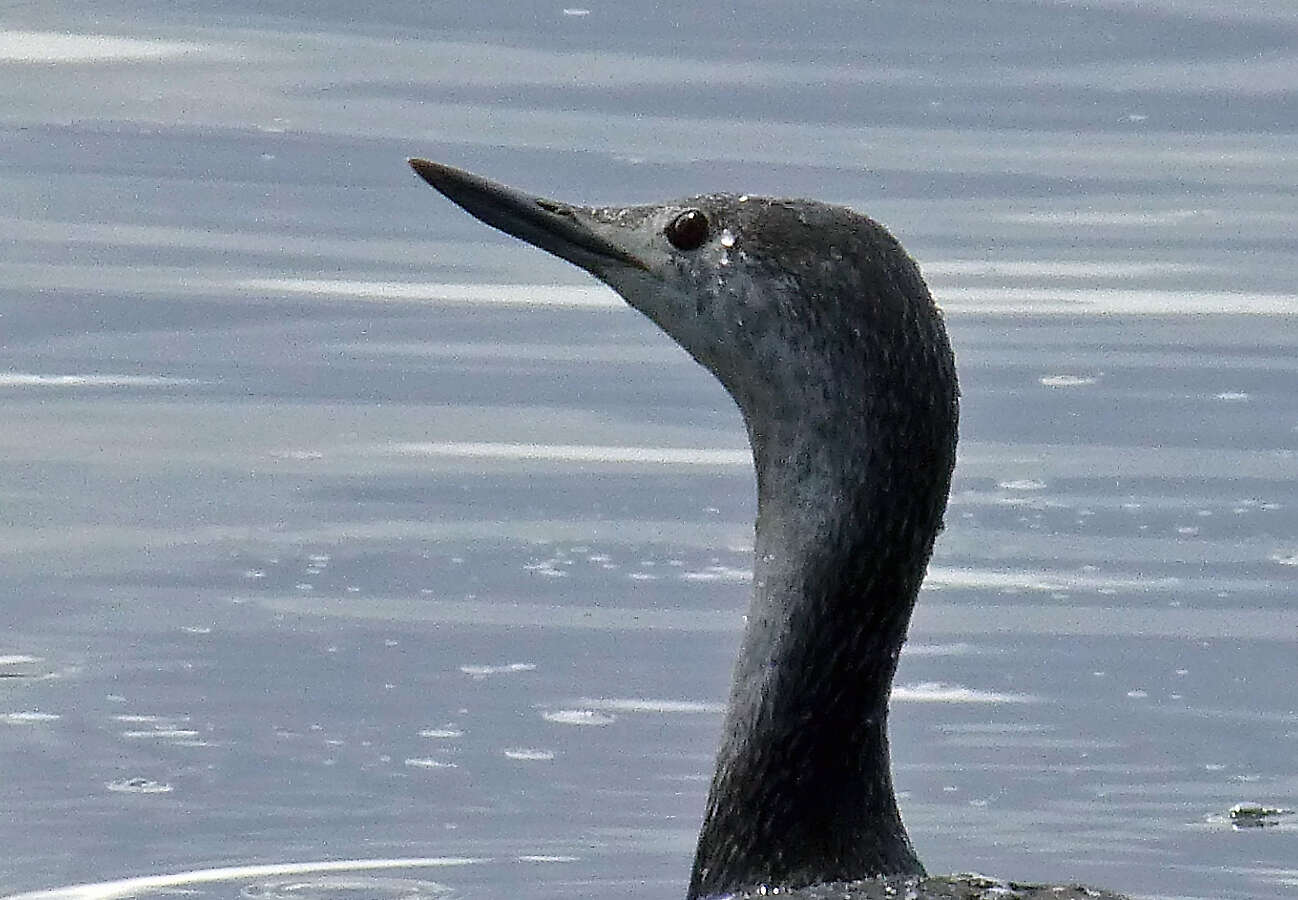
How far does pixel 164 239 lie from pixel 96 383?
1.55 metres

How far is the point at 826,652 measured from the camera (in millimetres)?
6082

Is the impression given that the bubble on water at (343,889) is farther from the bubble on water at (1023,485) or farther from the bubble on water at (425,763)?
the bubble on water at (1023,485)

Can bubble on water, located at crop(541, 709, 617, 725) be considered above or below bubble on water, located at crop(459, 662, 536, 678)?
below

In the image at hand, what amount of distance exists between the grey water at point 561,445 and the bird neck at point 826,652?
1062 millimetres

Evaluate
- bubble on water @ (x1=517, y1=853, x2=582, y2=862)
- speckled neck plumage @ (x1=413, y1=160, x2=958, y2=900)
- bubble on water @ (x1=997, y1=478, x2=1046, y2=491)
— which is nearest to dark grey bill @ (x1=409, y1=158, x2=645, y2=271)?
speckled neck plumage @ (x1=413, y1=160, x2=958, y2=900)

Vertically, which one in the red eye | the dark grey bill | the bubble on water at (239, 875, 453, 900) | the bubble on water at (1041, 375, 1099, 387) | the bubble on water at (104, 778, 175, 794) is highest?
the bubble on water at (1041, 375, 1099, 387)

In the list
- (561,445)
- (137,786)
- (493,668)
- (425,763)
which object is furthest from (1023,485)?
(137,786)

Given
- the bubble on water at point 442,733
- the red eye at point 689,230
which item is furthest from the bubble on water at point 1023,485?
the red eye at point 689,230

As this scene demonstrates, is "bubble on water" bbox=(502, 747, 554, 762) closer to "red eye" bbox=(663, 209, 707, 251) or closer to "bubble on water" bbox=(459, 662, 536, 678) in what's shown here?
"bubble on water" bbox=(459, 662, 536, 678)

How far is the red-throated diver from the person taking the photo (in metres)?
5.98

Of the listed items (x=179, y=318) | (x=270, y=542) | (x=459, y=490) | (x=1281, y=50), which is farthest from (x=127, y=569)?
(x=1281, y=50)

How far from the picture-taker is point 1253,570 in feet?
29.2

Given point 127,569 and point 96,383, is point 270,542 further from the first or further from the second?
point 96,383

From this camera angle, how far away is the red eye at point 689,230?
638 centimetres
